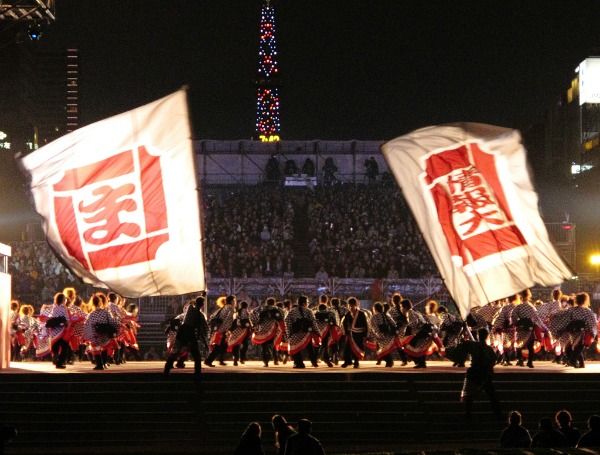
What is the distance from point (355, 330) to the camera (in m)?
24.6

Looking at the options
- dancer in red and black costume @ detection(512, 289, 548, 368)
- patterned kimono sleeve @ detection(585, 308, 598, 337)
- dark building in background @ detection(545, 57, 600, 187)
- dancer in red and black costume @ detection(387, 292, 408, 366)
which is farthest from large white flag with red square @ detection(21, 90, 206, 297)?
dark building in background @ detection(545, 57, 600, 187)

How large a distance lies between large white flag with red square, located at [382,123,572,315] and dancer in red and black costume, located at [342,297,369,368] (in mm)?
6600

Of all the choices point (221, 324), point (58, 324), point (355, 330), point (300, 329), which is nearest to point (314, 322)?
point (300, 329)

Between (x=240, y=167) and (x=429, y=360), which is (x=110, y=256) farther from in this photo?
(x=240, y=167)

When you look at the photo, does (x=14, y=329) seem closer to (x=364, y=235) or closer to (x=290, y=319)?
(x=290, y=319)
